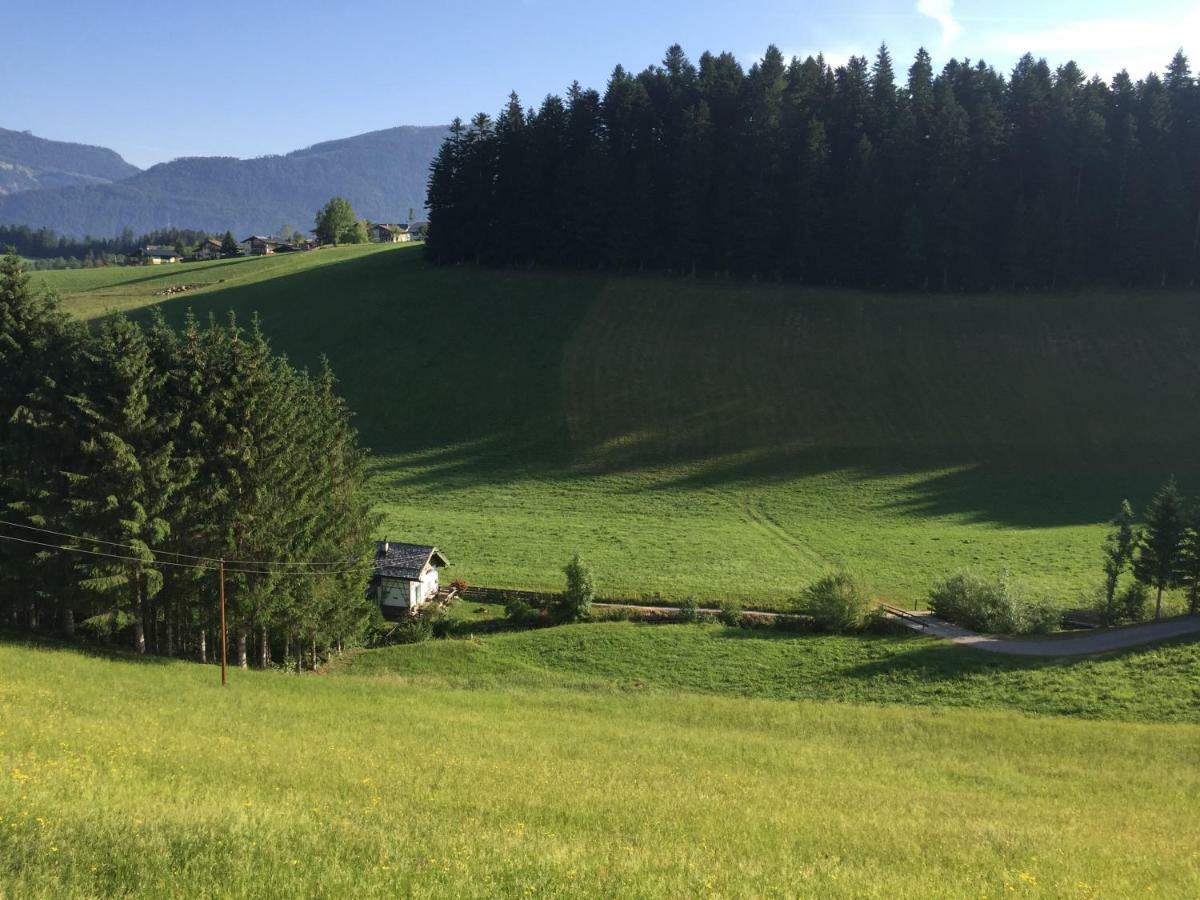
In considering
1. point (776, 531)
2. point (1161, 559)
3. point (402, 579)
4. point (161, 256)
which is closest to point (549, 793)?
point (402, 579)

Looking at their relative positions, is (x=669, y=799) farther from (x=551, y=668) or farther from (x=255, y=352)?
(x=255, y=352)

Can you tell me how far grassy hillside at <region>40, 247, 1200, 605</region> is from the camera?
4712 cm

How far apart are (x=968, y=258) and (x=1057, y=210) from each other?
10.2m

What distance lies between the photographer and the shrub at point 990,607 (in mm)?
34969

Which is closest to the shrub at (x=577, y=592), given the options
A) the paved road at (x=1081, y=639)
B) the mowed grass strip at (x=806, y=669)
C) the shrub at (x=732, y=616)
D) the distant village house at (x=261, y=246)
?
the mowed grass strip at (x=806, y=669)

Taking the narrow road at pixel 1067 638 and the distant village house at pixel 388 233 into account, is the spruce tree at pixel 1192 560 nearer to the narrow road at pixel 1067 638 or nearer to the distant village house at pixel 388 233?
the narrow road at pixel 1067 638

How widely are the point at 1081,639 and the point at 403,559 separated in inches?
1177

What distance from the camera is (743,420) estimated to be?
6625cm

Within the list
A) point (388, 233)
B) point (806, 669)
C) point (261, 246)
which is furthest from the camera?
point (388, 233)

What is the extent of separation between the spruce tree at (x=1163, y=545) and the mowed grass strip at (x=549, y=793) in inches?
484

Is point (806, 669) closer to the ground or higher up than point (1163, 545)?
closer to the ground

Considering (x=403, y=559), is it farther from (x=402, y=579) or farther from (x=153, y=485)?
(x=153, y=485)

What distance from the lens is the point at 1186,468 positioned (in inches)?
2259

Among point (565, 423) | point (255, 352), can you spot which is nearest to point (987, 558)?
point (565, 423)
